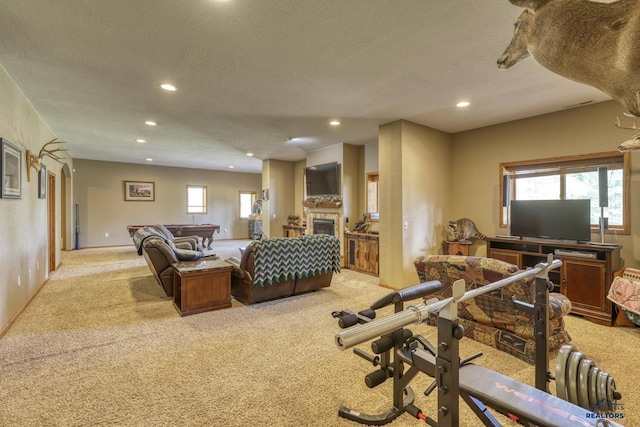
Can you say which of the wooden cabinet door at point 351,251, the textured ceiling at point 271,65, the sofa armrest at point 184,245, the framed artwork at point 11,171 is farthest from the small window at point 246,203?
the framed artwork at point 11,171

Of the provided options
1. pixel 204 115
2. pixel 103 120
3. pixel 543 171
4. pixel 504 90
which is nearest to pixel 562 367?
pixel 504 90

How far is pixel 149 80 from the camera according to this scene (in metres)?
3.22

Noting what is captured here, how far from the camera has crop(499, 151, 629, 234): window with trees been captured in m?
3.77

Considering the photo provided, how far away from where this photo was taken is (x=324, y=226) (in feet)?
23.0

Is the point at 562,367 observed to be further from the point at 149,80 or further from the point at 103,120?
the point at 103,120

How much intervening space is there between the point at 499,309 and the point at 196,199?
10.5m

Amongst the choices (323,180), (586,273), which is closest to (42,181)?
(323,180)

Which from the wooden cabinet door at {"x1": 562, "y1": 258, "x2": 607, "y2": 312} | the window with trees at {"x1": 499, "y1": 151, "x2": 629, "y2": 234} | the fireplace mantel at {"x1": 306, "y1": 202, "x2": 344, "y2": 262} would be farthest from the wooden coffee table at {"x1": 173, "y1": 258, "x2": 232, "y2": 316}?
the window with trees at {"x1": 499, "y1": 151, "x2": 629, "y2": 234}

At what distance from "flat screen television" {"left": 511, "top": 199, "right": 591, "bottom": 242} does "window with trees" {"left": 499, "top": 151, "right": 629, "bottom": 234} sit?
0.31 m

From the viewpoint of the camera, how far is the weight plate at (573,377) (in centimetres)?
132

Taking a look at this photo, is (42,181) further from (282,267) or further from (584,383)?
(584,383)

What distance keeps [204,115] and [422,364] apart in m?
4.42

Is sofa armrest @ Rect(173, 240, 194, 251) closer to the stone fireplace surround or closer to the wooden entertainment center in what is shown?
the stone fireplace surround

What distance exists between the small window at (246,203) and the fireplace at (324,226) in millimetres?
5429
